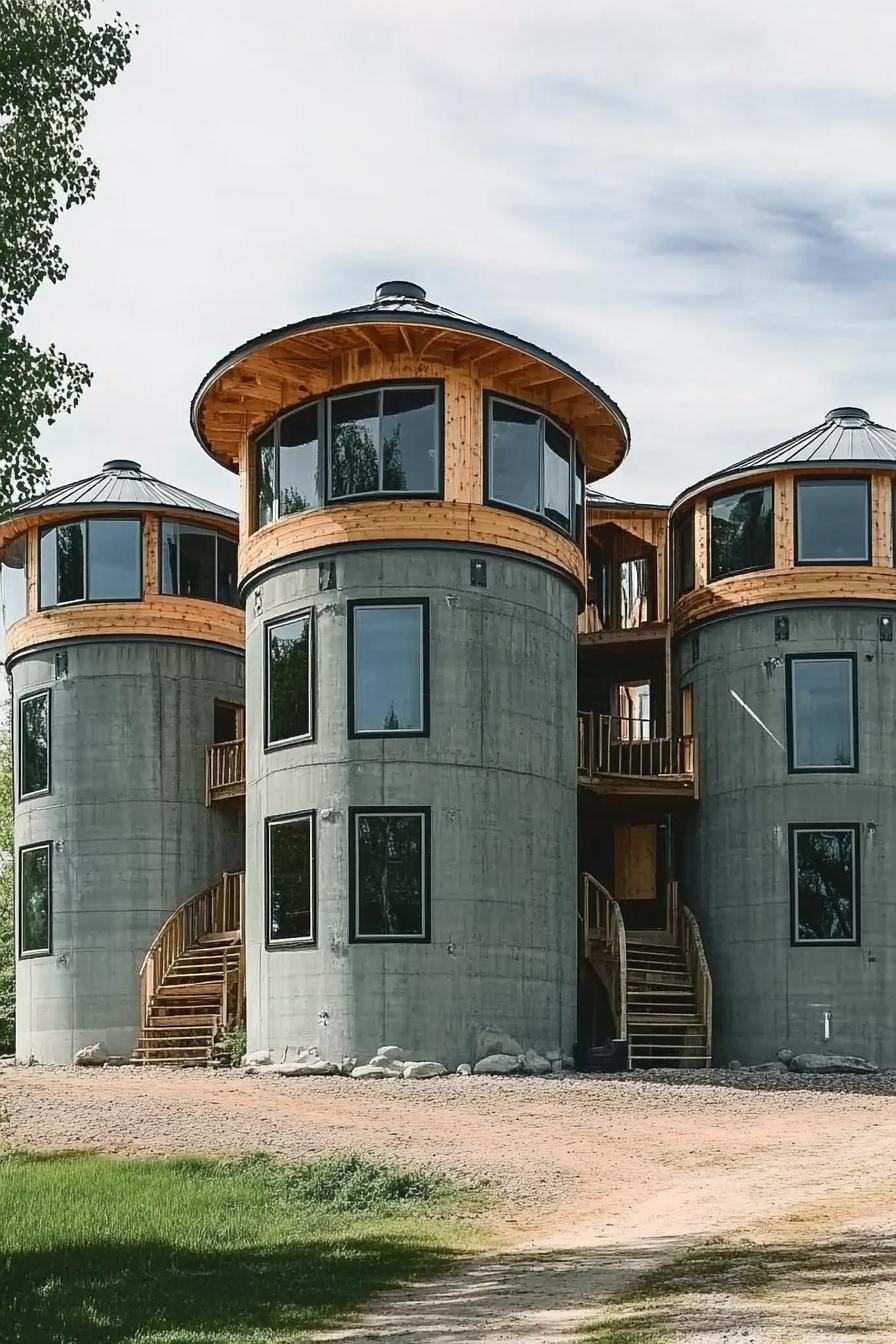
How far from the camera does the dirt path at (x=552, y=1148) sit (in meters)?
11.6

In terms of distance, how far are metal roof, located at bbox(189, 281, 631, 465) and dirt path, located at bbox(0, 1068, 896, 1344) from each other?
32.9 feet

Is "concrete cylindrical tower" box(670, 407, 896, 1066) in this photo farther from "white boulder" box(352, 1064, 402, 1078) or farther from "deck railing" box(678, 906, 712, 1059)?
"white boulder" box(352, 1064, 402, 1078)

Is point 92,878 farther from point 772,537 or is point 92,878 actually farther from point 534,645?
point 772,537

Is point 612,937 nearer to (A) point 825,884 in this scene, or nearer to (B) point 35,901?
(A) point 825,884

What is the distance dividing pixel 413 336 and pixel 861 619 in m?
8.61

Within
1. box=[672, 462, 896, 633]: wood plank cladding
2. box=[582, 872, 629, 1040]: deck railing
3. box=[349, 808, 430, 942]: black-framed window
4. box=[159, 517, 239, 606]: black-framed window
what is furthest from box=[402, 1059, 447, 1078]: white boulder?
box=[159, 517, 239, 606]: black-framed window

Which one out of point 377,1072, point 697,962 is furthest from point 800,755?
point 377,1072

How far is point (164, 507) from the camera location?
33.2 m

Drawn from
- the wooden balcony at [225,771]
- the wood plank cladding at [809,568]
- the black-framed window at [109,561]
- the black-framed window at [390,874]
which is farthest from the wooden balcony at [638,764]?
the black-framed window at [109,561]

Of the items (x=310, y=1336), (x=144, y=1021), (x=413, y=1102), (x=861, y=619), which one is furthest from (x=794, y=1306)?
(x=144, y=1021)

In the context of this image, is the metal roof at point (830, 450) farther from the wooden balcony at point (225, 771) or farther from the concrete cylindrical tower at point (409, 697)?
the wooden balcony at point (225, 771)

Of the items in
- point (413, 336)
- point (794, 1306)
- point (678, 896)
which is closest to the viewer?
point (794, 1306)

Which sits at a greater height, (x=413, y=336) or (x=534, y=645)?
(x=413, y=336)

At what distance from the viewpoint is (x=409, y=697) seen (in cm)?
2536
